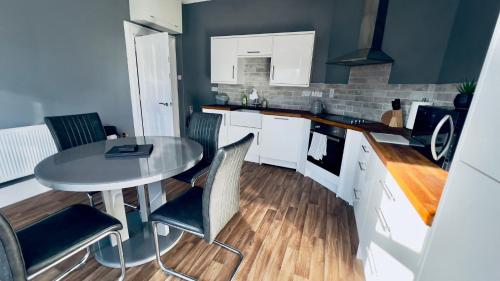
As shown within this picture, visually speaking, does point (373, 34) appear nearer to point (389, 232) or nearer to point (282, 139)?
point (282, 139)

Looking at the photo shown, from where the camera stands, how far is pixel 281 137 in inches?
123

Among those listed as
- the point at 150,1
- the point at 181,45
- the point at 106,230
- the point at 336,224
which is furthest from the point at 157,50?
the point at 336,224

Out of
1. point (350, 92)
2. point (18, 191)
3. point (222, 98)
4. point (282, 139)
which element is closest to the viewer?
point (18, 191)

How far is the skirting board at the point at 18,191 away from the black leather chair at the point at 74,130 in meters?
1.06

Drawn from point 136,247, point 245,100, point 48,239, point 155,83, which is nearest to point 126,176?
point 48,239

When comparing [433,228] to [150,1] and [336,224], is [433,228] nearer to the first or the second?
[336,224]

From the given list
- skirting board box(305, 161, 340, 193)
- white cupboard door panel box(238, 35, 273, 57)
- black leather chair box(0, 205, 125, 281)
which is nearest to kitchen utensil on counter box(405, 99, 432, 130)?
skirting board box(305, 161, 340, 193)

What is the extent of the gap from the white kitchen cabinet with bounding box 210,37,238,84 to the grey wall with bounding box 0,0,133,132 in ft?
4.52

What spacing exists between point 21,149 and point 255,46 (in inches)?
123

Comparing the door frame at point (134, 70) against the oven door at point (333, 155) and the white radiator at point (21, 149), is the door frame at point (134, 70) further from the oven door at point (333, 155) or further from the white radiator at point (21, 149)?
the oven door at point (333, 155)

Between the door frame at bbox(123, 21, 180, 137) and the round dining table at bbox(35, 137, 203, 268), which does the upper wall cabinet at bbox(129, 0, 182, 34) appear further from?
the round dining table at bbox(35, 137, 203, 268)

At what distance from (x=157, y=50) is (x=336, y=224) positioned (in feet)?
10.8

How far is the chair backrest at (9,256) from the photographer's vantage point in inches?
28.9

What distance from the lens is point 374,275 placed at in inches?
44.2
